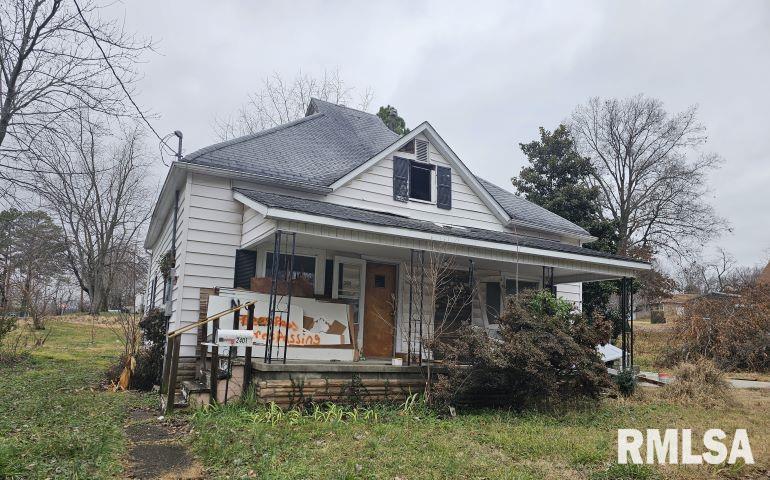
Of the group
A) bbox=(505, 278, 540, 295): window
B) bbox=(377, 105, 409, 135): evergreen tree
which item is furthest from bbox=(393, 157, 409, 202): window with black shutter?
bbox=(377, 105, 409, 135): evergreen tree

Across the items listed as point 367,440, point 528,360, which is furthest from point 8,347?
point 528,360

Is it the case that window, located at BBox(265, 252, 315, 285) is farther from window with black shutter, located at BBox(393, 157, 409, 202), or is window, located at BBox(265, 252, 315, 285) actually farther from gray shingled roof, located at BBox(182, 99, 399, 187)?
window with black shutter, located at BBox(393, 157, 409, 202)

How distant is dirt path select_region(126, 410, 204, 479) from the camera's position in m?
5.00

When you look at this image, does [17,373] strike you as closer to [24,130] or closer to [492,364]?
[24,130]

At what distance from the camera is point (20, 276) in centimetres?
1684

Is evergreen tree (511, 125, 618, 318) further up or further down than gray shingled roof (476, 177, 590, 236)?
further up

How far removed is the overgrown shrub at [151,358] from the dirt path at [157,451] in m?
3.34

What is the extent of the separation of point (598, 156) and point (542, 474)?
112ft

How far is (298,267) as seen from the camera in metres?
10.6

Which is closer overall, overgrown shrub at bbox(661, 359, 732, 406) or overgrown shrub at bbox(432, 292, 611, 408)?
overgrown shrub at bbox(432, 292, 611, 408)

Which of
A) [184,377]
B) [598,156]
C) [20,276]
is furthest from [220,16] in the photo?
[598,156]

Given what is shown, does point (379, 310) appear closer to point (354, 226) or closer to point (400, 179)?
point (400, 179)

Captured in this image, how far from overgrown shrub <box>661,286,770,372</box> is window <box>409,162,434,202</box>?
33.8 feet

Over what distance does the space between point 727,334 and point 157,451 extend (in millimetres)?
17150
